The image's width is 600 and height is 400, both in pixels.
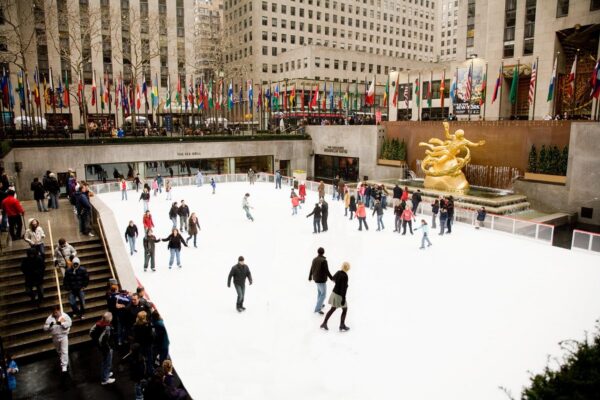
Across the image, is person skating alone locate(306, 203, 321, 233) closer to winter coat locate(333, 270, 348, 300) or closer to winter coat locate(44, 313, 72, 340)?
winter coat locate(333, 270, 348, 300)

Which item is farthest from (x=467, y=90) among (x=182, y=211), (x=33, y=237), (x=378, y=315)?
(x=33, y=237)

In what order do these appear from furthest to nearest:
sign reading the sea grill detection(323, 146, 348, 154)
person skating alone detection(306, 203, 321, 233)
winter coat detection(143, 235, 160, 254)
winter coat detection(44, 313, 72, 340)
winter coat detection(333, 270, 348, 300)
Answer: sign reading the sea grill detection(323, 146, 348, 154)
person skating alone detection(306, 203, 321, 233)
winter coat detection(143, 235, 160, 254)
winter coat detection(333, 270, 348, 300)
winter coat detection(44, 313, 72, 340)

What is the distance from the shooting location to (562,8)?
33.1 meters

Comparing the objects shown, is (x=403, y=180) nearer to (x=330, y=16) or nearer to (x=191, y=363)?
(x=191, y=363)

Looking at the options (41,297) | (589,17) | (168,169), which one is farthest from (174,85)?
(41,297)

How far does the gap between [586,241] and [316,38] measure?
69.8 m

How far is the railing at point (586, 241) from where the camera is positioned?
1446cm

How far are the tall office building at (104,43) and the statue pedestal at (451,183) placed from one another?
3078cm

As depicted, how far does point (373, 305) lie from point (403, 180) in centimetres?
1999

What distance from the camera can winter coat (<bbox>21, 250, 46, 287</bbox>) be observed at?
30.8 feet

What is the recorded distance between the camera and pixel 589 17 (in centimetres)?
3081

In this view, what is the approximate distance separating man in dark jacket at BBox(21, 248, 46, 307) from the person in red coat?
2363mm

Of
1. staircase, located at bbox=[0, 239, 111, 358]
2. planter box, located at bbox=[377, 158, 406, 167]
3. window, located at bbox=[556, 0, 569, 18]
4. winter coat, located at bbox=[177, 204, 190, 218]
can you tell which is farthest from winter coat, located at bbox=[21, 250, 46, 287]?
window, located at bbox=[556, 0, 569, 18]

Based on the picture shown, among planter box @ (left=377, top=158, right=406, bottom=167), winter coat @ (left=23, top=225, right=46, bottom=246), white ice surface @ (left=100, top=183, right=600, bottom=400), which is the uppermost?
planter box @ (left=377, top=158, right=406, bottom=167)
